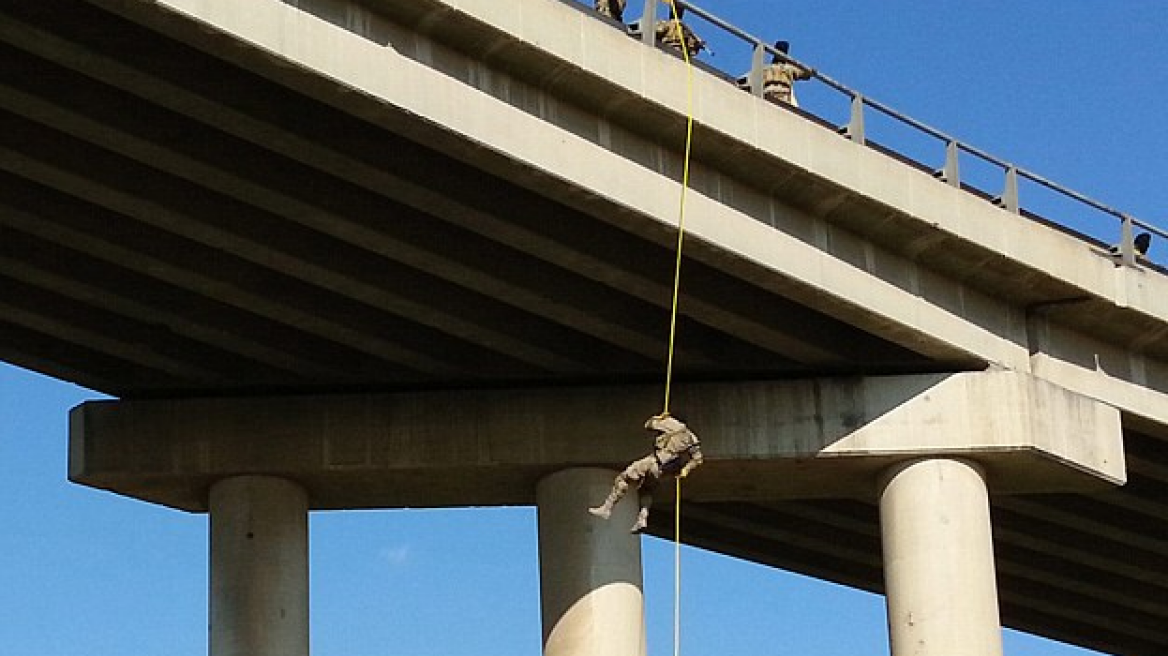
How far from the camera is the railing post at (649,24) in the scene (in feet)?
97.9

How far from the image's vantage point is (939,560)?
33594mm

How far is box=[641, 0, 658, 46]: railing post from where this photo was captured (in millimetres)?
29844

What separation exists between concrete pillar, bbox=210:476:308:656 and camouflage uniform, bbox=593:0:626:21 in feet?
25.3

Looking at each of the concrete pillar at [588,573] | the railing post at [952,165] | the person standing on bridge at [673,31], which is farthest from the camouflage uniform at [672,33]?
the concrete pillar at [588,573]

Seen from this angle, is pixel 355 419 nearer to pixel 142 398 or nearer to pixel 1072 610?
pixel 142 398

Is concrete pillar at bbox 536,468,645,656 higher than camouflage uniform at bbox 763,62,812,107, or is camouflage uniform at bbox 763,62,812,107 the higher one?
camouflage uniform at bbox 763,62,812,107

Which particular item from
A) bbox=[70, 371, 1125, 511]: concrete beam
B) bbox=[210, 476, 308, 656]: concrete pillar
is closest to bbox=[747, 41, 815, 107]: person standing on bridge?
bbox=[70, 371, 1125, 511]: concrete beam

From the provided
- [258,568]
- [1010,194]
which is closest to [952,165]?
[1010,194]

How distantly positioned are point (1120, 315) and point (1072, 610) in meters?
11.4

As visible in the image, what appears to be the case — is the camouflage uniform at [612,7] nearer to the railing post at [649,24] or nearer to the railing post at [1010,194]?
the railing post at [649,24]

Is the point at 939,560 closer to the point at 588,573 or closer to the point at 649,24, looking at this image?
the point at 588,573

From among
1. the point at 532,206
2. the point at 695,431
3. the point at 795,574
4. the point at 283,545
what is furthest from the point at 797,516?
the point at 532,206

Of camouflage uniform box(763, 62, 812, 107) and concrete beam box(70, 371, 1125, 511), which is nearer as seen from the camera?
camouflage uniform box(763, 62, 812, 107)

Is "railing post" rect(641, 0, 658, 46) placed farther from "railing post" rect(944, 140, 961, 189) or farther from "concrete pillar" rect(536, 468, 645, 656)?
"concrete pillar" rect(536, 468, 645, 656)
